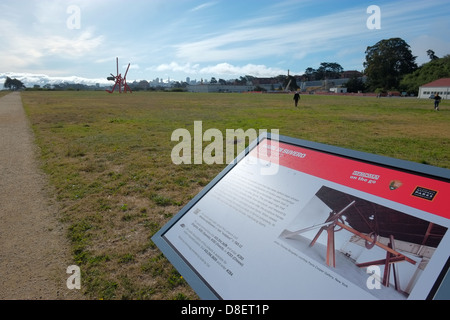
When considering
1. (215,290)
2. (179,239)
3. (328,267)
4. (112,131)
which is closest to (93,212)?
(179,239)

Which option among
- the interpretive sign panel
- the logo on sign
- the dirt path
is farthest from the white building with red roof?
the dirt path

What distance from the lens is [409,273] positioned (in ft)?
4.97

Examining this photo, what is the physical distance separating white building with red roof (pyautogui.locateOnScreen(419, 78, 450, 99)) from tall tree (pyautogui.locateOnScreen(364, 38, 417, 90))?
49.3ft

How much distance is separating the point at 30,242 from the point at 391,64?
258ft

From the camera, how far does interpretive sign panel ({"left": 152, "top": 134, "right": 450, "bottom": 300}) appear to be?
5.14 feet

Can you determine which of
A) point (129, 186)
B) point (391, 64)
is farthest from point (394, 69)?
point (129, 186)

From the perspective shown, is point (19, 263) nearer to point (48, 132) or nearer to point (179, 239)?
point (179, 239)

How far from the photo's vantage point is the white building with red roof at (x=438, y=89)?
153ft

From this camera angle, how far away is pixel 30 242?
10.6ft

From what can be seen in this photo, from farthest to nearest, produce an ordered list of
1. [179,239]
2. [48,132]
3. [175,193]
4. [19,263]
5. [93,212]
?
1. [48,132]
2. [175,193]
3. [93,212]
4. [19,263]
5. [179,239]

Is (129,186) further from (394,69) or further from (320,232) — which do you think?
(394,69)
